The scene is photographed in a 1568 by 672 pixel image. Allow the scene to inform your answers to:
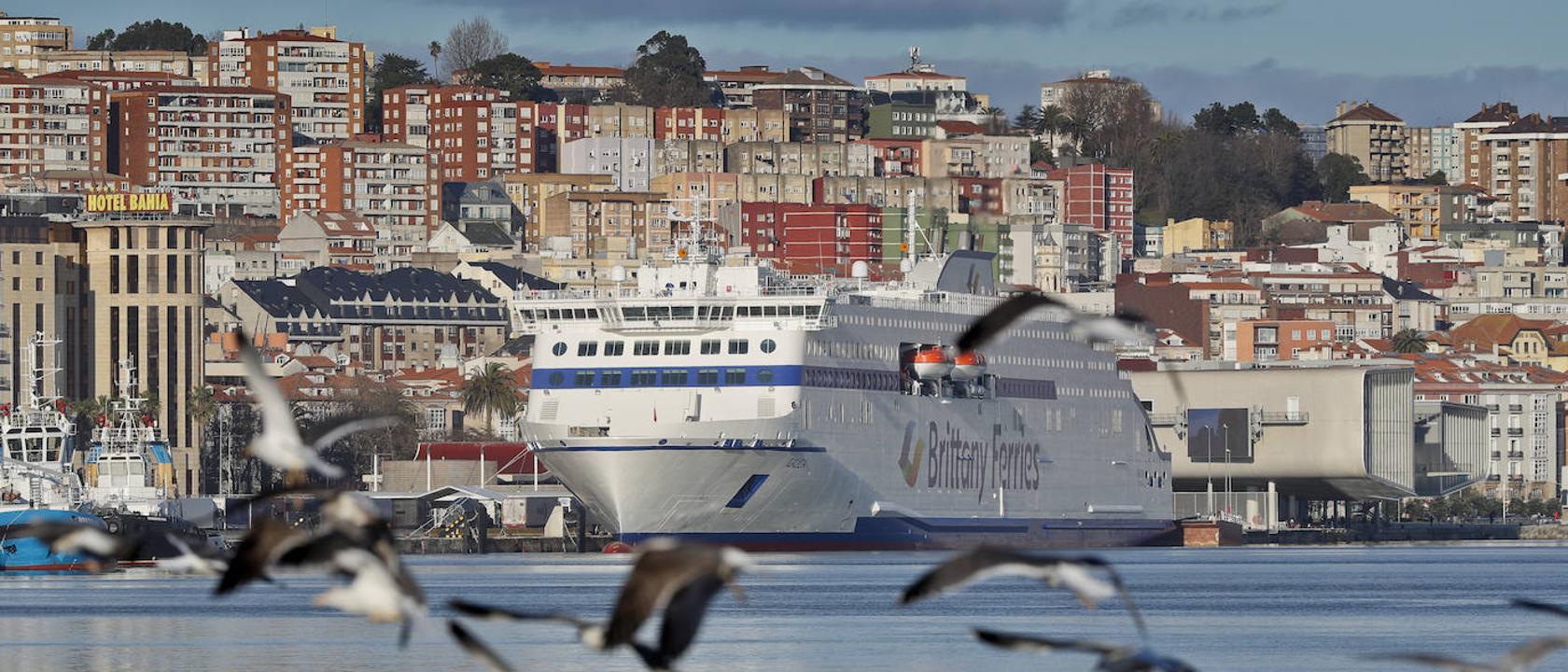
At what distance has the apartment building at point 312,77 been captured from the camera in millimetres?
163750

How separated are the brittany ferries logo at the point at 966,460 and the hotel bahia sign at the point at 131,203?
46.5 metres

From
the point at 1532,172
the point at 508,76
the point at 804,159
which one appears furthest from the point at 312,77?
the point at 1532,172

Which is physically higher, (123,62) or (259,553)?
(123,62)

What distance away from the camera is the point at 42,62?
175500 millimetres

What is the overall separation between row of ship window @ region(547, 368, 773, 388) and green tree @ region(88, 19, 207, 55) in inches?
4817

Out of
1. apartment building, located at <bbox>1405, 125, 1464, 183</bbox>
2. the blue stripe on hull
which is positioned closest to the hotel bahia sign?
the blue stripe on hull

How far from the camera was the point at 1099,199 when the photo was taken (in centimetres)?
16000

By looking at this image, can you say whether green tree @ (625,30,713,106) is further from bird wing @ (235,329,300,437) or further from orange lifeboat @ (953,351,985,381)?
bird wing @ (235,329,300,437)

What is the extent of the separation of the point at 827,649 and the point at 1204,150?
145 m

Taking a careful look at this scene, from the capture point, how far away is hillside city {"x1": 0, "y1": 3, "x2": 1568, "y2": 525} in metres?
102

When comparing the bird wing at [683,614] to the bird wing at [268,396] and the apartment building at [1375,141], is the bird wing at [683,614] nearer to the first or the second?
the bird wing at [268,396]

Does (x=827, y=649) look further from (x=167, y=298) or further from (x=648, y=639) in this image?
(x=167, y=298)

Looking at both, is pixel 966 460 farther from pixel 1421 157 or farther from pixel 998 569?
pixel 1421 157

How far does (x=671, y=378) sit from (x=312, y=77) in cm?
10728
